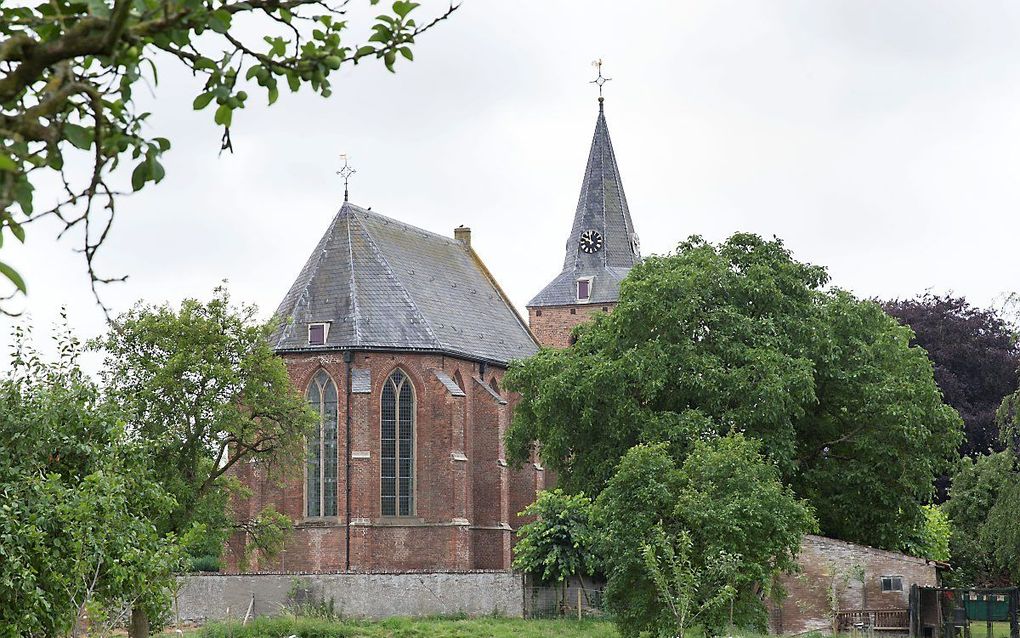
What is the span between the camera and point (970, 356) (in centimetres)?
5469

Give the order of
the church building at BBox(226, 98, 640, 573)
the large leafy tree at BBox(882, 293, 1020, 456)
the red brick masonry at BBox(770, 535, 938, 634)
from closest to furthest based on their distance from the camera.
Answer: the red brick masonry at BBox(770, 535, 938, 634), the church building at BBox(226, 98, 640, 573), the large leafy tree at BBox(882, 293, 1020, 456)

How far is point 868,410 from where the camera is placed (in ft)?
107

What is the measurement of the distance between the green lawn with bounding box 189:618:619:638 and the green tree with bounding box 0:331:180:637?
13.3 meters

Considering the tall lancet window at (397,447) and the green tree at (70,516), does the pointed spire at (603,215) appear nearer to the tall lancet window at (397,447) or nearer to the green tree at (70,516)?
the tall lancet window at (397,447)

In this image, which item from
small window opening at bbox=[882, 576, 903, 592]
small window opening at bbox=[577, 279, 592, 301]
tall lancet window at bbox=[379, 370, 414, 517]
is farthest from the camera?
small window opening at bbox=[577, 279, 592, 301]

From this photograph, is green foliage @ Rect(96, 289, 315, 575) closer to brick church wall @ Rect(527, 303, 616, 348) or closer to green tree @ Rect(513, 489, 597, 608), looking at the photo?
green tree @ Rect(513, 489, 597, 608)

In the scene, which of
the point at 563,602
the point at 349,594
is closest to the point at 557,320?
the point at 563,602

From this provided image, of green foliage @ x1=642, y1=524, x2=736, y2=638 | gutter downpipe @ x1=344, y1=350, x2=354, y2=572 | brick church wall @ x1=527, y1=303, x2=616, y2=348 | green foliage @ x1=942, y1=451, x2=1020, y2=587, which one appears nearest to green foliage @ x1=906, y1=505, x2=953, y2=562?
green foliage @ x1=942, y1=451, x2=1020, y2=587

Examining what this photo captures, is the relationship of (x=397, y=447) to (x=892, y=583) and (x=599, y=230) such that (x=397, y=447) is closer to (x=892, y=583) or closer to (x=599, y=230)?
(x=599, y=230)

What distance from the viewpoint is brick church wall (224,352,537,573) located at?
147 ft

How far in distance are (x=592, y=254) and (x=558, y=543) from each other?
26326 millimetres

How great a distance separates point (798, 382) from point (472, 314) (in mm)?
23449

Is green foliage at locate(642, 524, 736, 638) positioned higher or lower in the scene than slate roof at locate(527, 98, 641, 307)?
lower

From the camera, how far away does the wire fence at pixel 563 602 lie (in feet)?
116
